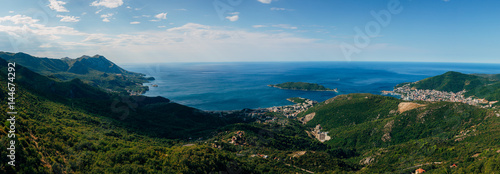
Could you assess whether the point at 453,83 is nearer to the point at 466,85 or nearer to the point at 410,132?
the point at 466,85

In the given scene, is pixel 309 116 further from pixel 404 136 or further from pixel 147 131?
pixel 147 131

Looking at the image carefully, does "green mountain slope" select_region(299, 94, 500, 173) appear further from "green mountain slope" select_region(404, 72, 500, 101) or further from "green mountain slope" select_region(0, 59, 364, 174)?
"green mountain slope" select_region(404, 72, 500, 101)

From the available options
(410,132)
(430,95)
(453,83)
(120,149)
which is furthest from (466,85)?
(120,149)

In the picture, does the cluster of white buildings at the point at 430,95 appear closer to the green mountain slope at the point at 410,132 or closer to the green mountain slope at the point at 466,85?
the green mountain slope at the point at 466,85

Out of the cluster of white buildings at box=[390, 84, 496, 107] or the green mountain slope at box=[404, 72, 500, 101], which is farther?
the cluster of white buildings at box=[390, 84, 496, 107]

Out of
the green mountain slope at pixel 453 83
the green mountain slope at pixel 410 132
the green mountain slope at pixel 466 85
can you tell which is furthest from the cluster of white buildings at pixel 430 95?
the green mountain slope at pixel 410 132

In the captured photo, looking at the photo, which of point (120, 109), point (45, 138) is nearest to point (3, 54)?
point (120, 109)

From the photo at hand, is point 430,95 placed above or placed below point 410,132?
above

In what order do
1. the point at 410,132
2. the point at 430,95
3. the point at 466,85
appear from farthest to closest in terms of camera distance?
the point at 466,85 → the point at 430,95 → the point at 410,132

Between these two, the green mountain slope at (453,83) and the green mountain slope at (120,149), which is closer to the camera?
the green mountain slope at (120,149)

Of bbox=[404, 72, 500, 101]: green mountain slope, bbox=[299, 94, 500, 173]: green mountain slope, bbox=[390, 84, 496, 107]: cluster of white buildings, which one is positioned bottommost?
bbox=[299, 94, 500, 173]: green mountain slope

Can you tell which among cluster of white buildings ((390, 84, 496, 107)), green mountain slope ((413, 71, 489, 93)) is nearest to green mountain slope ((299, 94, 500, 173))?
cluster of white buildings ((390, 84, 496, 107))
